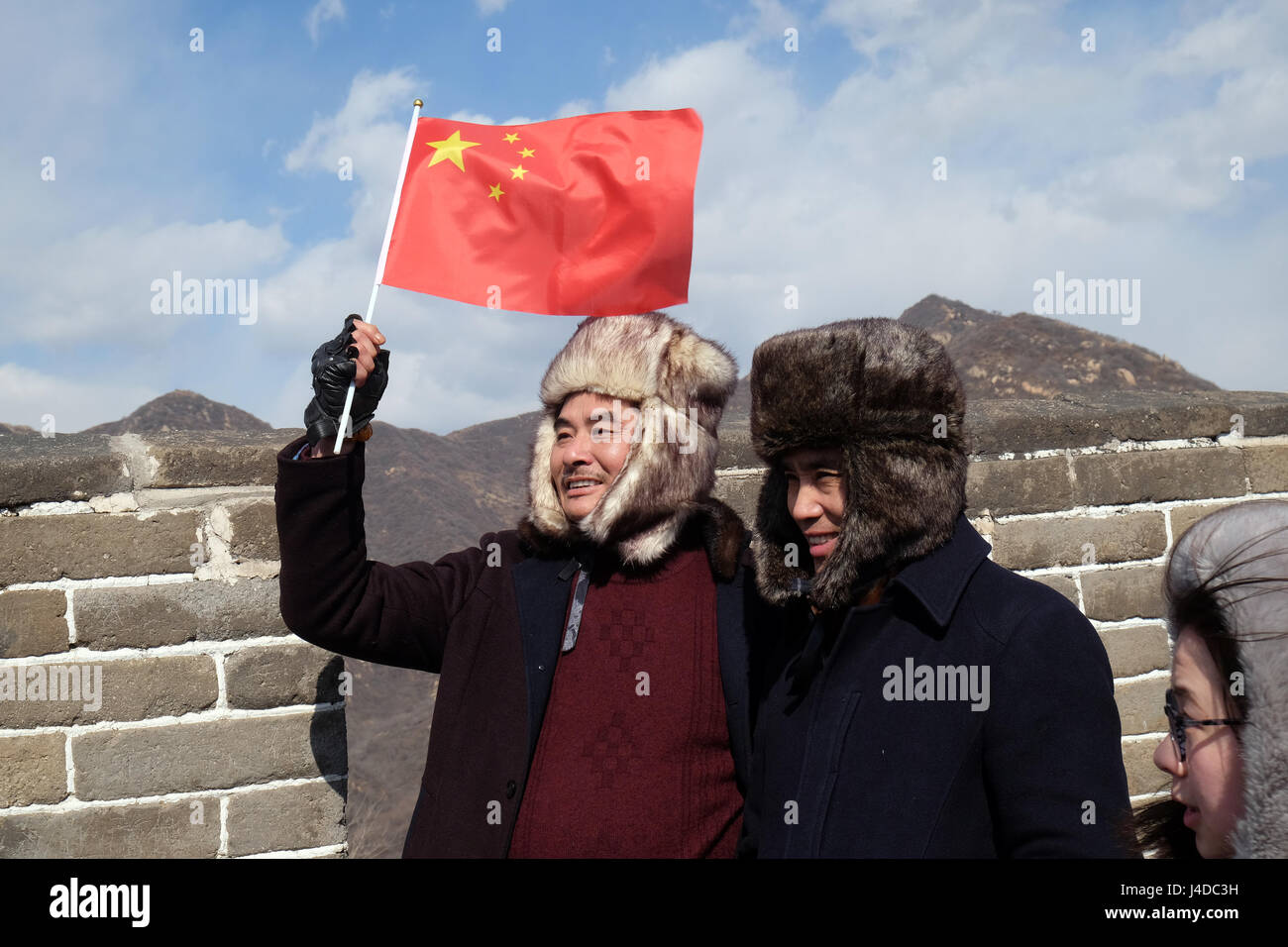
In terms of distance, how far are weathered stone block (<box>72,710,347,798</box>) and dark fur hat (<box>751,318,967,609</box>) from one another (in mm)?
1683

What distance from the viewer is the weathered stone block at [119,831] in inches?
102

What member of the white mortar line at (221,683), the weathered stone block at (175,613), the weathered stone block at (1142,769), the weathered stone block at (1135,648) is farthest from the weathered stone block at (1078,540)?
the white mortar line at (221,683)

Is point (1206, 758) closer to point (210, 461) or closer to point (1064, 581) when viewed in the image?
point (1064, 581)

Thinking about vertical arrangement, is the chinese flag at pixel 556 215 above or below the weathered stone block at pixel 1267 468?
above

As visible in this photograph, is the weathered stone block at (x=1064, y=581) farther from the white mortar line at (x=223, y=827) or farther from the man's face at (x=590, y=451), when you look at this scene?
the white mortar line at (x=223, y=827)


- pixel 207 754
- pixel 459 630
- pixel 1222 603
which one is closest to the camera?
pixel 1222 603

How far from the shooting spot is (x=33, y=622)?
103 inches

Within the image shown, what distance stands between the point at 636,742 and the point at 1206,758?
1.20 m

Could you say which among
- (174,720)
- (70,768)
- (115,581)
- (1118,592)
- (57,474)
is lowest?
(70,768)

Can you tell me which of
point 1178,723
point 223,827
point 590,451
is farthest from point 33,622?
point 1178,723

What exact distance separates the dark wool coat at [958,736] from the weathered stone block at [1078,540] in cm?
155

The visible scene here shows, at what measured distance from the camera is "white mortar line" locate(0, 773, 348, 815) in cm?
262

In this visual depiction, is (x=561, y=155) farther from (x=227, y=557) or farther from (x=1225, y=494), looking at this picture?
(x=1225, y=494)

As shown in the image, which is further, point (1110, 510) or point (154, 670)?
point (1110, 510)
